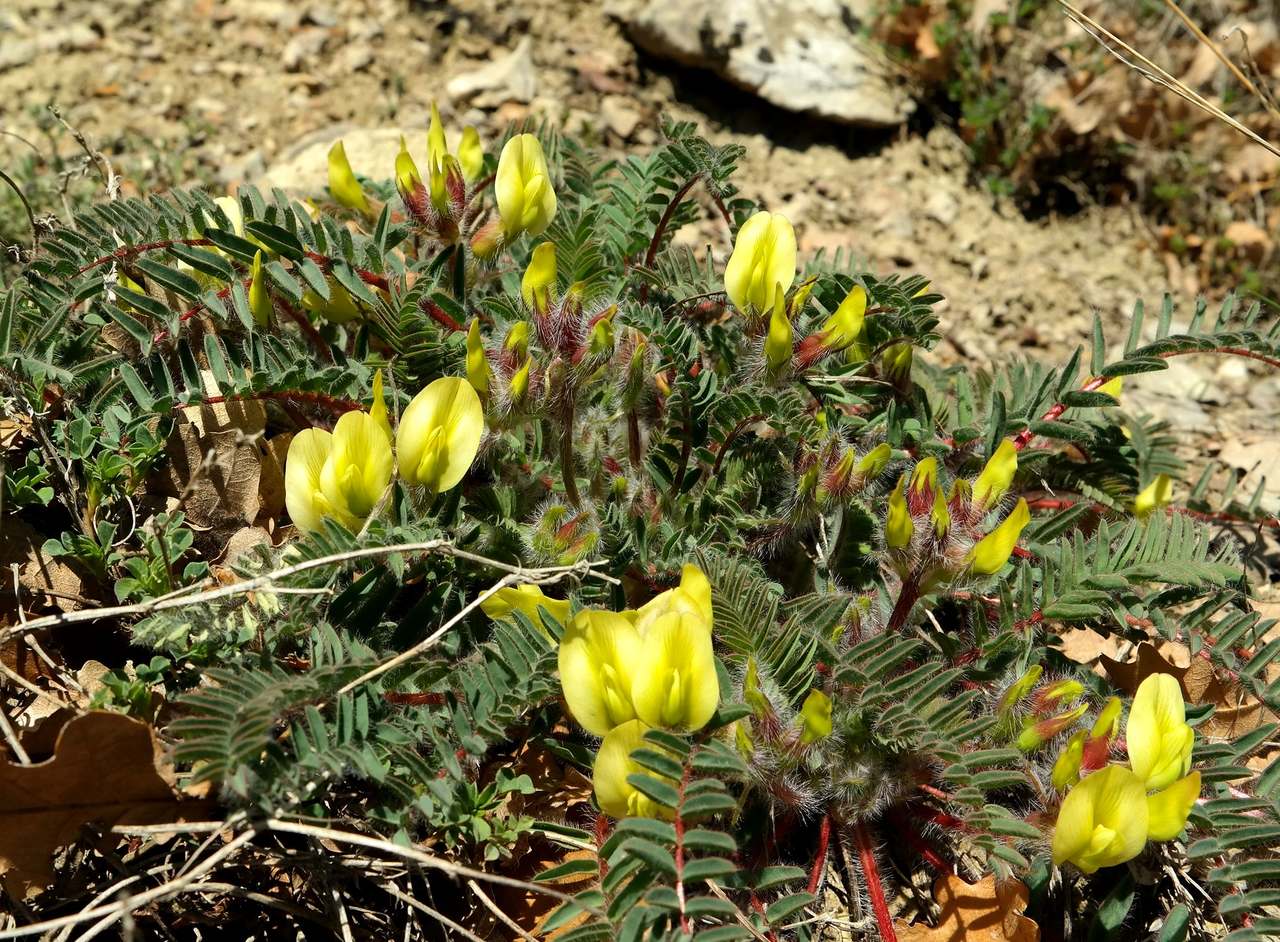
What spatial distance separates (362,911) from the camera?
73.7 inches

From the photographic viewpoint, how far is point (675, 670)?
1680 mm

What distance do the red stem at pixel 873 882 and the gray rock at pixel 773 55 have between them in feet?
9.11

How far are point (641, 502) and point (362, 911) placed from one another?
0.91 metres

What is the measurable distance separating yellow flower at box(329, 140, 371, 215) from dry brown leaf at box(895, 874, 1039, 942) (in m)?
1.78

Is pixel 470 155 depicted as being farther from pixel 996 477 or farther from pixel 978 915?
pixel 978 915

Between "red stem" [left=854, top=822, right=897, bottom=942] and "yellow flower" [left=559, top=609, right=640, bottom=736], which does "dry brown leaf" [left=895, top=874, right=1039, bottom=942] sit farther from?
"yellow flower" [left=559, top=609, right=640, bottom=736]

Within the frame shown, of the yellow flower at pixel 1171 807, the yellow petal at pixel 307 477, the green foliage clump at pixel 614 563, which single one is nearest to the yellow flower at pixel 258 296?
the green foliage clump at pixel 614 563

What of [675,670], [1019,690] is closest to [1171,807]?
[1019,690]

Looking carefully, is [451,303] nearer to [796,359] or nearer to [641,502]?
[641,502]

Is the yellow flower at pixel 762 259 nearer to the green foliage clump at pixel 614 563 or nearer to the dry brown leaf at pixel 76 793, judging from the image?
the green foliage clump at pixel 614 563

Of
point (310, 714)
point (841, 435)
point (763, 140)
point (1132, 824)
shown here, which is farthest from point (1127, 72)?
point (310, 714)

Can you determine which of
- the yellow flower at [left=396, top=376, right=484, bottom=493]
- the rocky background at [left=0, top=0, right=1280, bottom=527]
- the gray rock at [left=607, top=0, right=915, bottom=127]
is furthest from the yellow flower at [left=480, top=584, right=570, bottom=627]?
the gray rock at [left=607, top=0, right=915, bottom=127]

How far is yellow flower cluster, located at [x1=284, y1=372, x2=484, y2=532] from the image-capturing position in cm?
187

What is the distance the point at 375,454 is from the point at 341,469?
6 centimetres
